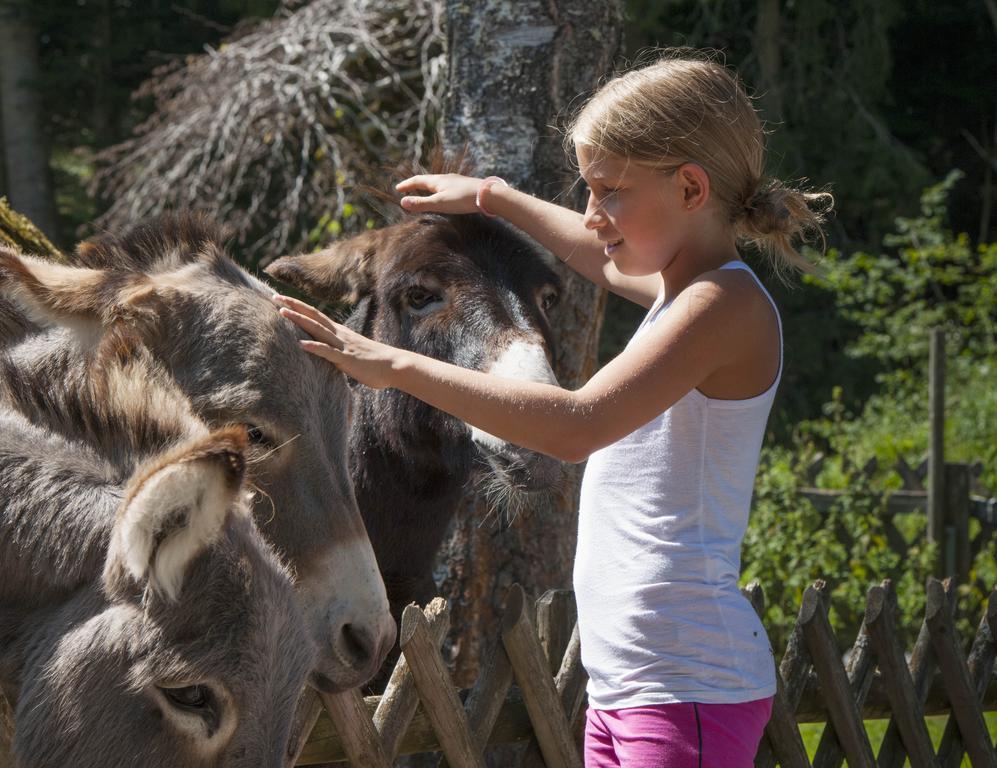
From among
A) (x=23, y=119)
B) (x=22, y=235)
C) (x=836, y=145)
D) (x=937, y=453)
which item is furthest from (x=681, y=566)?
(x=23, y=119)

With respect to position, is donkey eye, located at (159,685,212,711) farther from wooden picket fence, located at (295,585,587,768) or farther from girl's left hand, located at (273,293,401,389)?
girl's left hand, located at (273,293,401,389)

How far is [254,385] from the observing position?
7.46 ft

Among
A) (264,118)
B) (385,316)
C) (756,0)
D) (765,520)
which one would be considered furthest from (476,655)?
(756,0)

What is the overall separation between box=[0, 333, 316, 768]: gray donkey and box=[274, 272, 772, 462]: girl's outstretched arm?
446 mm

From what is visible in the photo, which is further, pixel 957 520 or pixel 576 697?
pixel 957 520

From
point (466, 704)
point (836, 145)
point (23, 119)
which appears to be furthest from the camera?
point (23, 119)

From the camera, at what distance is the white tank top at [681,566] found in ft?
7.36

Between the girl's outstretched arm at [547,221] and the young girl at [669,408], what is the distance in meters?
0.51

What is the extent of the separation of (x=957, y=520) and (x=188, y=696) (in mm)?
6608

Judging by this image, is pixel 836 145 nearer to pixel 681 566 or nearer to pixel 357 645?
pixel 681 566

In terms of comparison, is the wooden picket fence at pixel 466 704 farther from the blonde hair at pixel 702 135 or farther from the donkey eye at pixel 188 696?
the blonde hair at pixel 702 135

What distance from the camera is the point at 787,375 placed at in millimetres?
14133

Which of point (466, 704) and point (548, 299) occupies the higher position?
point (548, 299)

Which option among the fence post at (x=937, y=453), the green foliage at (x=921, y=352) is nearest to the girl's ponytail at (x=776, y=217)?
the fence post at (x=937, y=453)
